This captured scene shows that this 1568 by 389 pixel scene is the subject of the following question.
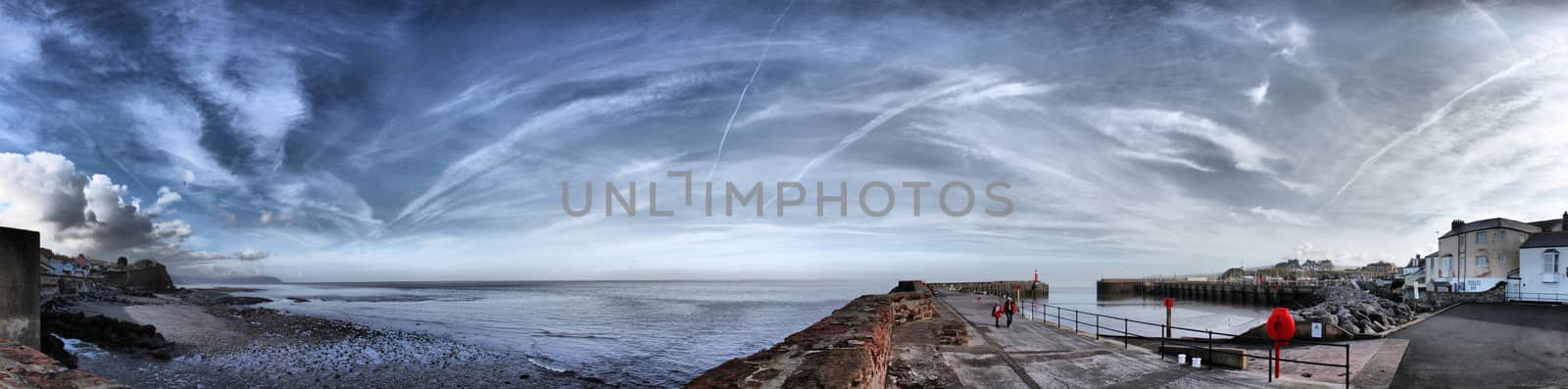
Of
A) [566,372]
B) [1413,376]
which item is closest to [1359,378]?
[1413,376]

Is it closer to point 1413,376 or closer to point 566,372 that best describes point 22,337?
point 566,372

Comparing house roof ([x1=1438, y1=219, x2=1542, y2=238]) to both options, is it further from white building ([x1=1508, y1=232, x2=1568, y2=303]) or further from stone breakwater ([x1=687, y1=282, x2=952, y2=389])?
stone breakwater ([x1=687, y1=282, x2=952, y2=389])

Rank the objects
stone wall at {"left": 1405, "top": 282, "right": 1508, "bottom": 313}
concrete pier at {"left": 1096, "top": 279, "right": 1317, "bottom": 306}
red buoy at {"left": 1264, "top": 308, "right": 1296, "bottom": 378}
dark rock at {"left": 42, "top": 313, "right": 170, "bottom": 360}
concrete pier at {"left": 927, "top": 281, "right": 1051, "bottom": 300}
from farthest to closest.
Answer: concrete pier at {"left": 927, "top": 281, "right": 1051, "bottom": 300}, concrete pier at {"left": 1096, "top": 279, "right": 1317, "bottom": 306}, stone wall at {"left": 1405, "top": 282, "right": 1508, "bottom": 313}, dark rock at {"left": 42, "top": 313, "right": 170, "bottom": 360}, red buoy at {"left": 1264, "top": 308, "right": 1296, "bottom": 378}

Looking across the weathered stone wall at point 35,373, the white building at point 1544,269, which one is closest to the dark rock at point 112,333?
the weathered stone wall at point 35,373

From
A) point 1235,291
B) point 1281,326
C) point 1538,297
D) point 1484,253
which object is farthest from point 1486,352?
point 1235,291

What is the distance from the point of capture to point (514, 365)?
19.7m

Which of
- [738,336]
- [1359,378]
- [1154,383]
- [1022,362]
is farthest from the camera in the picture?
[738,336]

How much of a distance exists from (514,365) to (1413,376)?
19.9 meters

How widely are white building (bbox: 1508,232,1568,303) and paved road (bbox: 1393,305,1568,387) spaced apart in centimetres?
1725

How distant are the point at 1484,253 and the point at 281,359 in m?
62.3

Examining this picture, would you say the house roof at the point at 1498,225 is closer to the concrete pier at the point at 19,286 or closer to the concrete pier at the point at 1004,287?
the concrete pier at the point at 1004,287

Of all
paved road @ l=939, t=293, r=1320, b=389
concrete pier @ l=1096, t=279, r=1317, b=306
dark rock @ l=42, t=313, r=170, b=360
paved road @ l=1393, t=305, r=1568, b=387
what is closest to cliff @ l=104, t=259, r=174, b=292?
dark rock @ l=42, t=313, r=170, b=360

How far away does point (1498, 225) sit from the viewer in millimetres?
42812

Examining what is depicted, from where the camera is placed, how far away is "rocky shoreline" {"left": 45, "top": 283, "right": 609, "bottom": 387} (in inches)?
648
